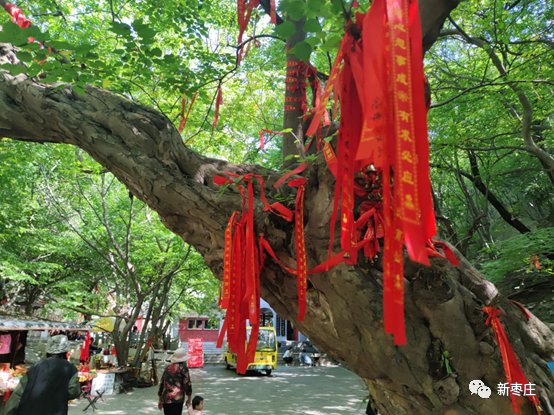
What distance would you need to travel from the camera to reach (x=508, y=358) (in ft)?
8.63

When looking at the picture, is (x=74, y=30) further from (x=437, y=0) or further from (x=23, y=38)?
(x=437, y=0)

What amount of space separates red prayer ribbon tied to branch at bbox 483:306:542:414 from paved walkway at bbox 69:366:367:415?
18.7 ft

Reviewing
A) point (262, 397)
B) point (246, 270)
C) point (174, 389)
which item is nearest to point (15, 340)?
point (262, 397)

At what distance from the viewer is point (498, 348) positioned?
8.87 feet

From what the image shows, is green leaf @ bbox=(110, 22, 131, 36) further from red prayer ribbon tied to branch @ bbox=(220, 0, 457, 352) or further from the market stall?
the market stall

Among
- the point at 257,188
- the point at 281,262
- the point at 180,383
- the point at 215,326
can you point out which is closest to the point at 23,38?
the point at 257,188

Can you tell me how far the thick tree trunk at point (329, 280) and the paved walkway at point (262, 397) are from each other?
561cm

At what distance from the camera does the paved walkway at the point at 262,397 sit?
9792mm

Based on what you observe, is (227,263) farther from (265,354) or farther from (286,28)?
(265,354)

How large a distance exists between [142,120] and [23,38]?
39.9 inches

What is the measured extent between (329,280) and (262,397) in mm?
10183

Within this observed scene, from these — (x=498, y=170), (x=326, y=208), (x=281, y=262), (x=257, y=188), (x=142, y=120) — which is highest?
(x=498, y=170)

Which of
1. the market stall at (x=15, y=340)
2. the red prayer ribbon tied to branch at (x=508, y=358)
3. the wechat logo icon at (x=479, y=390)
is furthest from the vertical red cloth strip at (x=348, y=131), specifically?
the market stall at (x=15, y=340)

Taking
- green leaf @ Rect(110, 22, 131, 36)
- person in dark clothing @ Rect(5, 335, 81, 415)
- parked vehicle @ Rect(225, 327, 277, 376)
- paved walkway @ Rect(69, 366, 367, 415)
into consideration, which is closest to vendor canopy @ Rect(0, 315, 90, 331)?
paved walkway @ Rect(69, 366, 367, 415)
